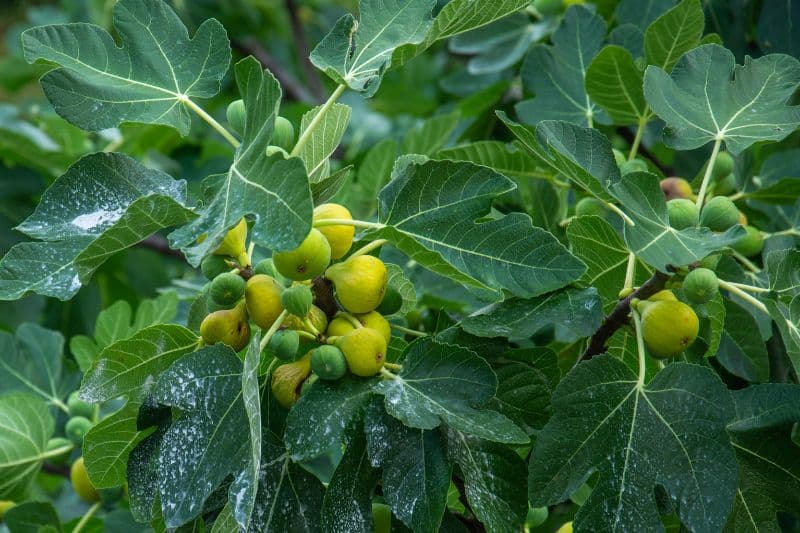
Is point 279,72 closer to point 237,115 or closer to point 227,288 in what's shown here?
point 237,115

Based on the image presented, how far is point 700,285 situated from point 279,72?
2.17 meters

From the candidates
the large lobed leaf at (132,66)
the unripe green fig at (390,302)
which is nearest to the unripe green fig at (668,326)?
the unripe green fig at (390,302)

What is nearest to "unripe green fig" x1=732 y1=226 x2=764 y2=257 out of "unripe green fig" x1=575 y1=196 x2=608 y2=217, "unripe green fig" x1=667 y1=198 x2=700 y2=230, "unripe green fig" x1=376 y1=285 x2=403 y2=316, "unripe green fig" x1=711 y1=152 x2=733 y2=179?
"unripe green fig" x1=711 y1=152 x2=733 y2=179

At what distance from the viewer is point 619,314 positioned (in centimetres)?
94

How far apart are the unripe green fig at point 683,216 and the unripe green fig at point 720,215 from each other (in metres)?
0.04

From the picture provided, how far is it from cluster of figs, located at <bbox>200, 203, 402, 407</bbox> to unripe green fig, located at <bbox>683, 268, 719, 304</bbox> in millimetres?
286

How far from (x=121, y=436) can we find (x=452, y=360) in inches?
14.2

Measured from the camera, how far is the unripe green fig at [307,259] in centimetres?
83

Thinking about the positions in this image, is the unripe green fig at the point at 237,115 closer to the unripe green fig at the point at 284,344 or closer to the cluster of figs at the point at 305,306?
the cluster of figs at the point at 305,306

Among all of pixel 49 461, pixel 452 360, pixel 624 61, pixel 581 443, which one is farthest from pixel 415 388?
pixel 49 461

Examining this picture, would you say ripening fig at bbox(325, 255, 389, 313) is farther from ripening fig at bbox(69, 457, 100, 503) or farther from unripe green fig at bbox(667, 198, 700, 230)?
ripening fig at bbox(69, 457, 100, 503)

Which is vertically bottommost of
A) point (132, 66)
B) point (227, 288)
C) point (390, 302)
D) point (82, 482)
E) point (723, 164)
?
point (82, 482)

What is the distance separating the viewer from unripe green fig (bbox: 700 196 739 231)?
926 mm

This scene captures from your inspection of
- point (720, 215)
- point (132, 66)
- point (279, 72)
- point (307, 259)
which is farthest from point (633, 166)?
point (279, 72)
